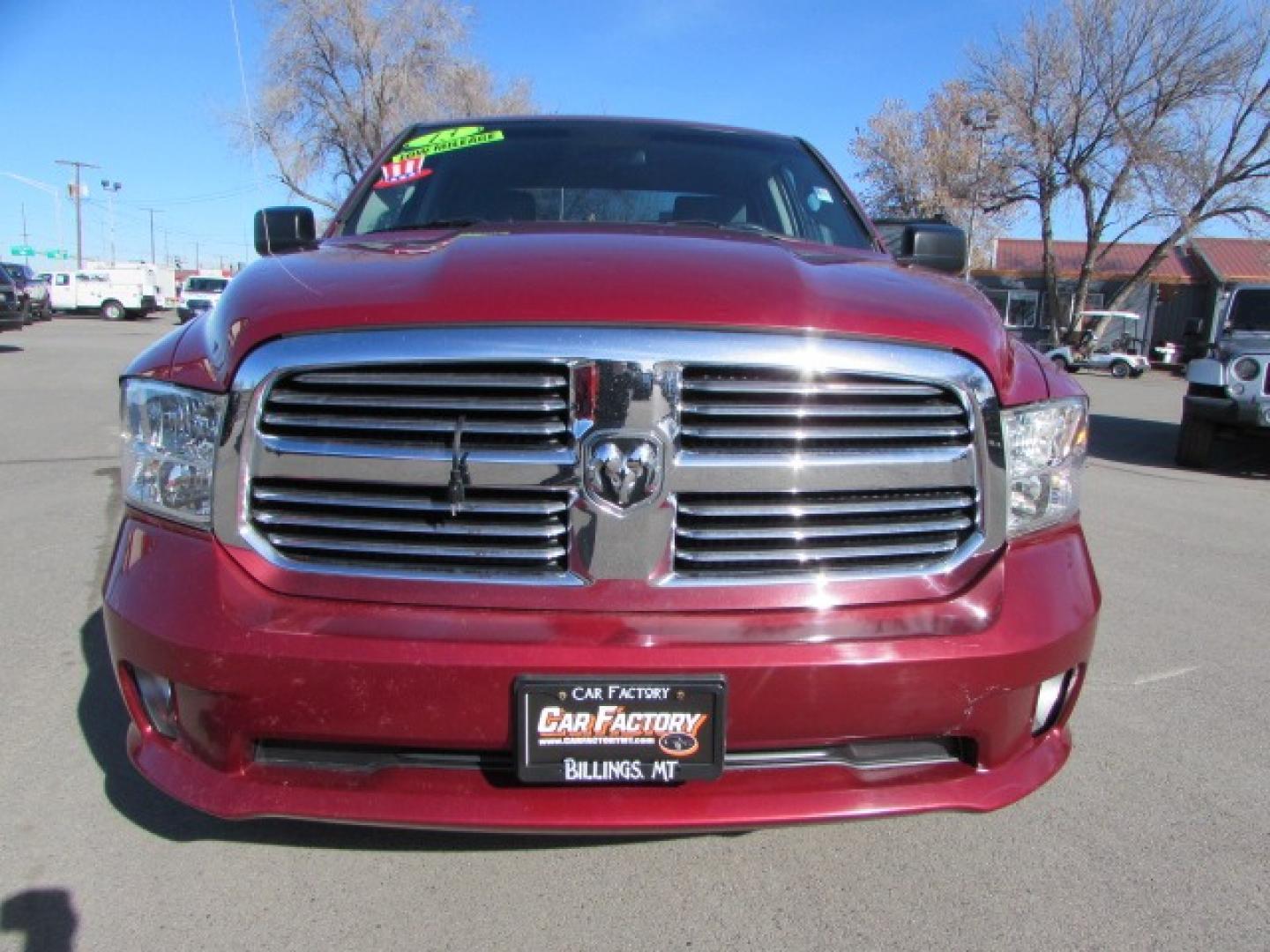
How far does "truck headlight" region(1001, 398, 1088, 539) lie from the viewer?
6.94ft

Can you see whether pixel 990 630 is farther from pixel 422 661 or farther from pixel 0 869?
pixel 0 869

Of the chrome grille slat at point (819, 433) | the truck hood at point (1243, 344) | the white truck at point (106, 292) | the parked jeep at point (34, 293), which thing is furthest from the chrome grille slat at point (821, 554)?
the white truck at point (106, 292)

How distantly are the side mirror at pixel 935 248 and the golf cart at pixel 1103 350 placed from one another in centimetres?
2592

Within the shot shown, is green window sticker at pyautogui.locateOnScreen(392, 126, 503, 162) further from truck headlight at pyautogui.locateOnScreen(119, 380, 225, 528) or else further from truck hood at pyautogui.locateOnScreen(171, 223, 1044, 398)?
truck headlight at pyautogui.locateOnScreen(119, 380, 225, 528)

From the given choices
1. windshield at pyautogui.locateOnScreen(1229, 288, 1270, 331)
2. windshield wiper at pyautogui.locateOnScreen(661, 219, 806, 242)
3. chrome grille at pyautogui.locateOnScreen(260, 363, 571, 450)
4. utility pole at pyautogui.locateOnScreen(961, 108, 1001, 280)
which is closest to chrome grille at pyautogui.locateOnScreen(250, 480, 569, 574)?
chrome grille at pyautogui.locateOnScreen(260, 363, 571, 450)

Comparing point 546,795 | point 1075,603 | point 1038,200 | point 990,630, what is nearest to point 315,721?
point 546,795

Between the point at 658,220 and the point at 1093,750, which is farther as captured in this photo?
the point at 658,220

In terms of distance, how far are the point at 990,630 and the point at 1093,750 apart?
141cm

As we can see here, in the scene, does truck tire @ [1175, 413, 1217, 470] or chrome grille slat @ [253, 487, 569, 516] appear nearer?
chrome grille slat @ [253, 487, 569, 516]

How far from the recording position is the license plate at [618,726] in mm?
1820

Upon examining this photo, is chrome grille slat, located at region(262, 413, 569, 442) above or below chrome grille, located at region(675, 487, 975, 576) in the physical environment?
above

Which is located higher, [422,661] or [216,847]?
[422,661]

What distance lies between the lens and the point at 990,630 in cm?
196

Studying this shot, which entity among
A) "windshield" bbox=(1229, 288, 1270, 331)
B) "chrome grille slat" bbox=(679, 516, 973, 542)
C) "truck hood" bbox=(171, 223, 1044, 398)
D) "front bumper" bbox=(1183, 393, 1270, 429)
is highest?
"windshield" bbox=(1229, 288, 1270, 331)
